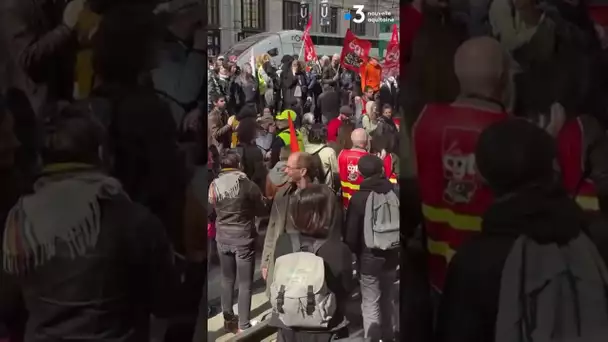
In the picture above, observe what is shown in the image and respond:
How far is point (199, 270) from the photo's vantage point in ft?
6.40

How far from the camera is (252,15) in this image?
14078 mm

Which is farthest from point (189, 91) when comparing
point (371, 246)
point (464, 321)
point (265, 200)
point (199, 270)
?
point (265, 200)

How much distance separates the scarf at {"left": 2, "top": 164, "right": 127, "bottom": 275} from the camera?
6.15ft

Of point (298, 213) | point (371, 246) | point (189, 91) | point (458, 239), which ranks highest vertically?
point (189, 91)

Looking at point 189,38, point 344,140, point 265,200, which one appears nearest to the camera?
point 189,38

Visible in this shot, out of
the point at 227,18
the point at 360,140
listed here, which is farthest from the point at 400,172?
the point at 227,18

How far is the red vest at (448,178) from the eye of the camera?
1.76 metres

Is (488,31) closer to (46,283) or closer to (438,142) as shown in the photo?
(438,142)

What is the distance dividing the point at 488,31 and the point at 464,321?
0.72m

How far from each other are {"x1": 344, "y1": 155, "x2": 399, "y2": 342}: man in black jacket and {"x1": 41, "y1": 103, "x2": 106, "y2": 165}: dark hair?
6.33 ft

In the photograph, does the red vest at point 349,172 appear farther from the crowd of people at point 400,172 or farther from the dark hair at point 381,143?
the crowd of people at point 400,172

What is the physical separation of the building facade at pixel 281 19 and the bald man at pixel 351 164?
8566 millimetres

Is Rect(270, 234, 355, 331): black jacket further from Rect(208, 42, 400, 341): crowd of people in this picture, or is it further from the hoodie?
the hoodie

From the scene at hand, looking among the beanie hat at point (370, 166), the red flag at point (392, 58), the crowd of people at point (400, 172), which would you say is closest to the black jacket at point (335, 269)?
the beanie hat at point (370, 166)
